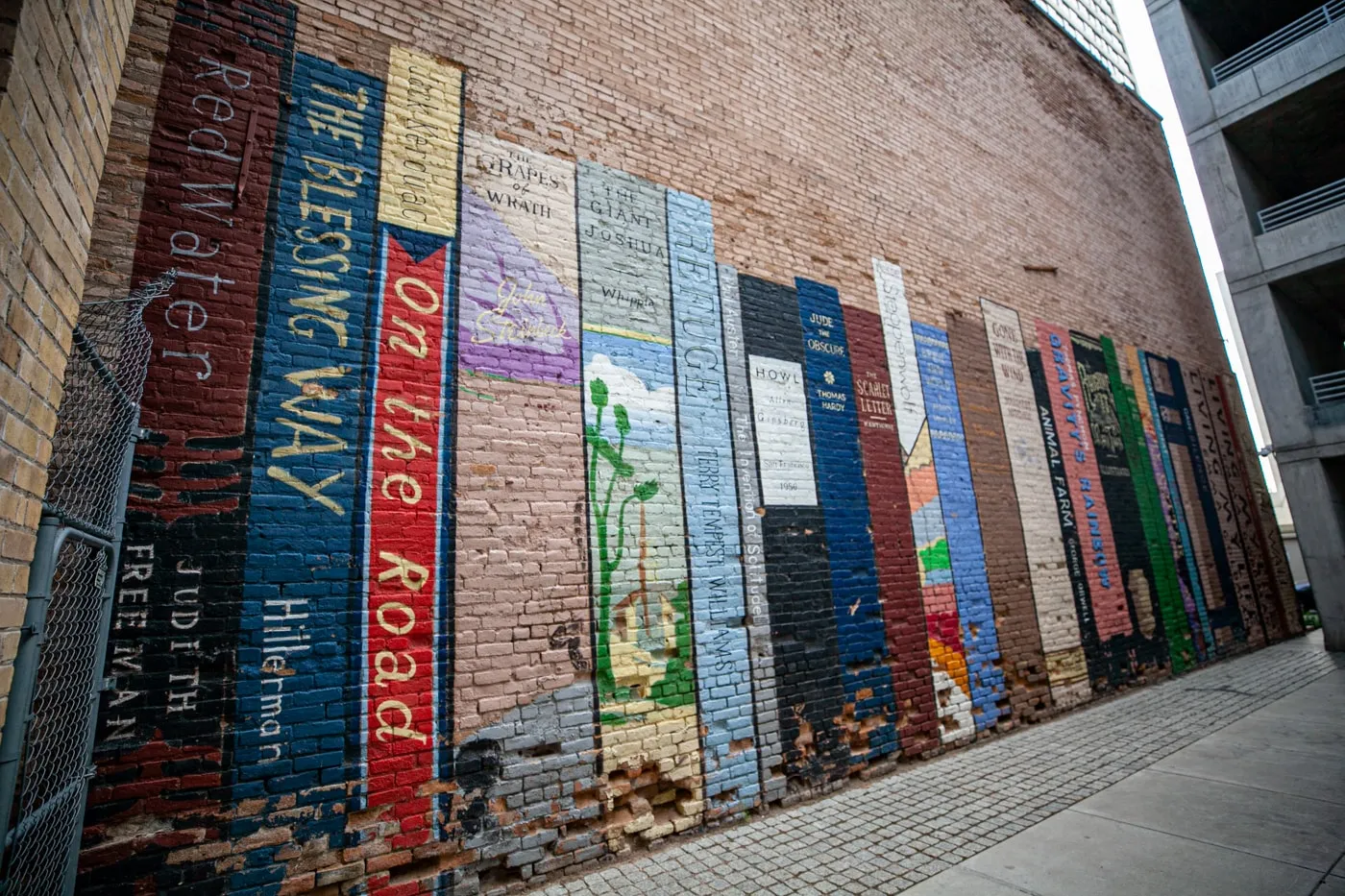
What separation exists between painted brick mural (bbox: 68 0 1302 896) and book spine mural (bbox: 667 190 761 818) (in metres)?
0.03

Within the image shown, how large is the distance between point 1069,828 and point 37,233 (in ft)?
18.9

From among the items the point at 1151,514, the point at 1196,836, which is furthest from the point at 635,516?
the point at 1151,514

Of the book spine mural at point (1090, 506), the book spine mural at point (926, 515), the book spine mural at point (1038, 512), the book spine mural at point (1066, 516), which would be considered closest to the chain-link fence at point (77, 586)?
the book spine mural at point (926, 515)

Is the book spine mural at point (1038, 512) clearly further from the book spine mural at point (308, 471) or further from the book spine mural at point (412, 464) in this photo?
the book spine mural at point (308, 471)

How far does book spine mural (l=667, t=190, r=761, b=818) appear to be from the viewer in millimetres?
4484

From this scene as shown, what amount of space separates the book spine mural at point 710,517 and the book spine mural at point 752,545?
0.19 feet

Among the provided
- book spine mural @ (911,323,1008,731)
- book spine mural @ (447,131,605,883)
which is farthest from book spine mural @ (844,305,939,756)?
book spine mural @ (447,131,605,883)

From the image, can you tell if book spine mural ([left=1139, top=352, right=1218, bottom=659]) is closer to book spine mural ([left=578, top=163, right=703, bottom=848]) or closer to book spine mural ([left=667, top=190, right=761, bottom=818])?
book spine mural ([left=667, top=190, right=761, bottom=818])

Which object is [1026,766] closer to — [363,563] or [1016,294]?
[363,563]

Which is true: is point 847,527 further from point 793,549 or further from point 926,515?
point 926,515

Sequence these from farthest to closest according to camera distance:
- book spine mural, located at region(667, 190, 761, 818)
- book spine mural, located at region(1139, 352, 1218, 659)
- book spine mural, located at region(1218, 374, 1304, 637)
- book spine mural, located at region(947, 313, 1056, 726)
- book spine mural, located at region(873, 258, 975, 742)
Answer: book spine mural, located at region(1218, 374, 1304, 637)
book spine mural, located at region(1139, 352, 1218, 659)
book spine mural, located at region(947, 313, 1056, 726)
book spine mural, located at region(873, 258, 975, 742)
book spine mural, located at region(667, 190, 761, 818)

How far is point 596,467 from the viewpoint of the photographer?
440cm

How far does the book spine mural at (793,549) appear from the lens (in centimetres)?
491

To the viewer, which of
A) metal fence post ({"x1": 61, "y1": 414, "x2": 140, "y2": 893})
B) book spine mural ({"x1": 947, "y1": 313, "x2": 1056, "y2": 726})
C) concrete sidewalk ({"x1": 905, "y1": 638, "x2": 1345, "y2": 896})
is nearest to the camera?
metal fence post ({"x1": 61, "y1": 414, "x2": 140, "y2": 893})
